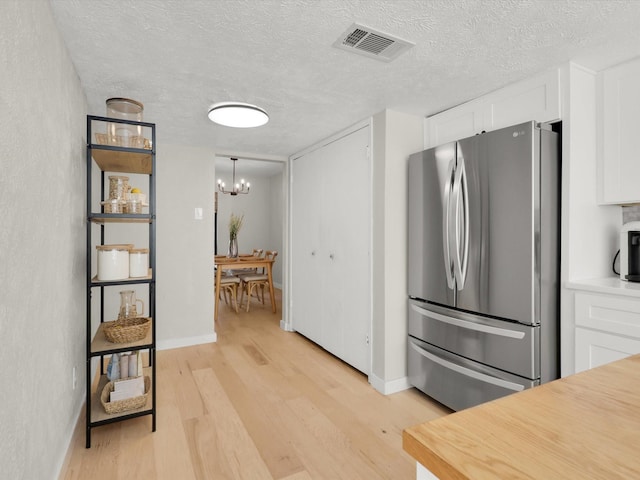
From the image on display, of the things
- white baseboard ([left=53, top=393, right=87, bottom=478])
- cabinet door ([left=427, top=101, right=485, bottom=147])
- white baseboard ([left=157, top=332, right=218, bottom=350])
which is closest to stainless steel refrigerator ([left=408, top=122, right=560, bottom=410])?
cabinet door ([left=427, top=101, right=485, bottom=147])

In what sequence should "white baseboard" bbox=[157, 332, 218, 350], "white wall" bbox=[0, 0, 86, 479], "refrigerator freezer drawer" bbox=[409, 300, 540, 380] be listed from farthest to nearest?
"white baseboard" bbox=[157, 332, 218, 350] < "refrigerator freezer drawer" bbox=[409, 300, 540, 380] < "white wall" bbox=[0, 0, 86, 479]

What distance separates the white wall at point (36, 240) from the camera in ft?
3.54

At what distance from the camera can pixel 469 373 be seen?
2.19 metres

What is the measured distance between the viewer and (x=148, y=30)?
163cm

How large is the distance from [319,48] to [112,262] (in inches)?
64.0

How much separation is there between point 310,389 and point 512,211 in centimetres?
189

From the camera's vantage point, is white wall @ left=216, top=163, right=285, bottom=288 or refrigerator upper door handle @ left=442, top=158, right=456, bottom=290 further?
white wall @ left=216, top=163, right=285, bottom=288

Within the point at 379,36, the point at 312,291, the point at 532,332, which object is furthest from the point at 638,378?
the point at 312,291

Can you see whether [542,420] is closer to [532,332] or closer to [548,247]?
[532,332]

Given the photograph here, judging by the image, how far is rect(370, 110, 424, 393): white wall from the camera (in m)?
2.68

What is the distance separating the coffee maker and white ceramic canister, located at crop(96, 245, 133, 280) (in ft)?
9.30

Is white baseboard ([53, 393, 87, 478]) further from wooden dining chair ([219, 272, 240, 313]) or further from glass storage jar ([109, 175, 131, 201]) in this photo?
→ wooden dining chair ([219, 272, 240, 313])

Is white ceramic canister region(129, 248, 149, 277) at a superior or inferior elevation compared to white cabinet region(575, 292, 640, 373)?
superior

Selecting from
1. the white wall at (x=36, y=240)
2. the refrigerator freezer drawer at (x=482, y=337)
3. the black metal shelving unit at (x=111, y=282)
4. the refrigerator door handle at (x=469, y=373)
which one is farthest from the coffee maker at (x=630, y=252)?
the white wall at (x=36, y=240)
